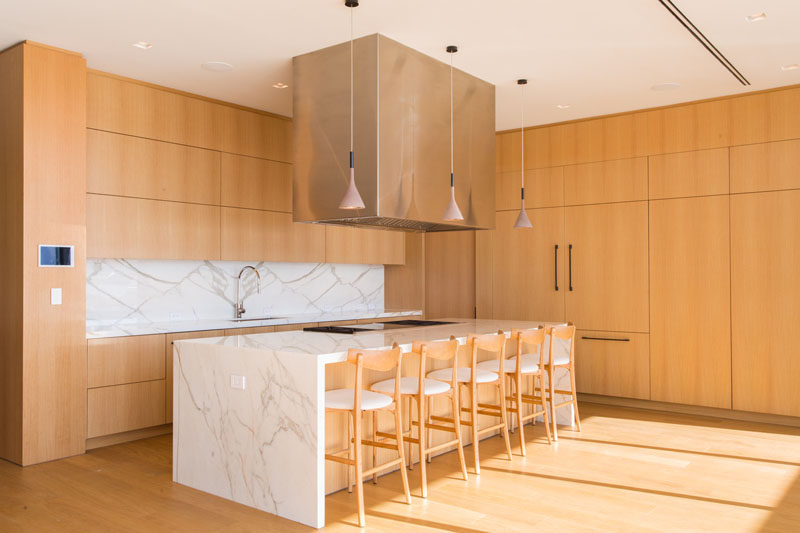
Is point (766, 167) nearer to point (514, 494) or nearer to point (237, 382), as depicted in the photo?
point (514, 494)

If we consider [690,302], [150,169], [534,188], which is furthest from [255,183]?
[690,302]

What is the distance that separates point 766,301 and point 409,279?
3.64 meters

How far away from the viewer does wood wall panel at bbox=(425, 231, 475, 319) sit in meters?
7.12

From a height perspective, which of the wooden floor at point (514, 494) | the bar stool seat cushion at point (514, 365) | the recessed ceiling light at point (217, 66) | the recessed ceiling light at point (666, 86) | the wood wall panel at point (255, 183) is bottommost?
the wooden floor at point (514, 494)

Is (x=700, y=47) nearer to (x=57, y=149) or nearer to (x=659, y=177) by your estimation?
(x=659, y=177)

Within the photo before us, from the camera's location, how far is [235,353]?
3.49 m

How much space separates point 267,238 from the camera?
5.96m

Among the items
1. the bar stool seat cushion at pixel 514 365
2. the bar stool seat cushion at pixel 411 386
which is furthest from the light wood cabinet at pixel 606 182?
the bar stool seat cushion at pixel 411 386

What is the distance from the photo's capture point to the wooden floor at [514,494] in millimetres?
3152

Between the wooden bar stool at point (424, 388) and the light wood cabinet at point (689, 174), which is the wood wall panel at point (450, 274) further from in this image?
the wooden bar stool at point (424, 388)

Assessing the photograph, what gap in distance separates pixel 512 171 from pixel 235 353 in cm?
417

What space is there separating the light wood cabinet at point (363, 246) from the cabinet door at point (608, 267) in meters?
1.95

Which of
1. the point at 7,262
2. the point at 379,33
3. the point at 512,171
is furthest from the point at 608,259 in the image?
the point at 7,262

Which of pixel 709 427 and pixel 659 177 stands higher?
pixel 659 177
